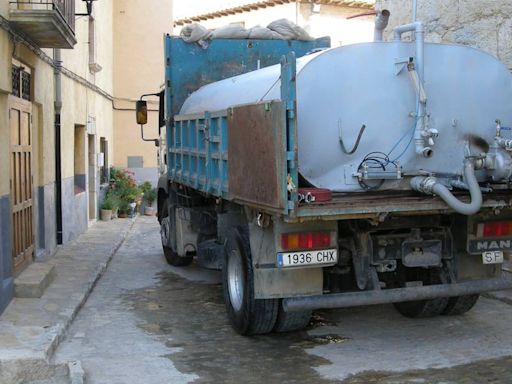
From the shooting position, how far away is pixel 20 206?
8328 mm

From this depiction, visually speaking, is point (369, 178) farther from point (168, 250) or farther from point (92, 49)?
point (92, 49)

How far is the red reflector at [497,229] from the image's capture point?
5.81 metres

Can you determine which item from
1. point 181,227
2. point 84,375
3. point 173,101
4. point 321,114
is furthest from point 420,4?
point 84,375

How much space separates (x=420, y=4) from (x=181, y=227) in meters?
4.78

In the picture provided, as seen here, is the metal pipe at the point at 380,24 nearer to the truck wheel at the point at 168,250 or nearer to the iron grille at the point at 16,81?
the iron grille at the point at 16,81

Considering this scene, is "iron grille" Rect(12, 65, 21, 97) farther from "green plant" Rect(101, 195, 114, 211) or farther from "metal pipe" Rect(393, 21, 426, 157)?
"green plant" Rect(101, 195, 114, 211)

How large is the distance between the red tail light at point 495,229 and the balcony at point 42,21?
197 inches

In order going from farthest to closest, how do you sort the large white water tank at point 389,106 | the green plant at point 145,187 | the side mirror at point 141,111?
1. the green plant at point 145,187
2. the side mirror at point 141,111
3. the large white water tank at point 389,106

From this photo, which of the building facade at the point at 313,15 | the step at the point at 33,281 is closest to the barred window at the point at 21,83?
the step at the point at 33,281

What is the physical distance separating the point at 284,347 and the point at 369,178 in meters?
1.67

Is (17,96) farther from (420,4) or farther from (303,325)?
(420,4)

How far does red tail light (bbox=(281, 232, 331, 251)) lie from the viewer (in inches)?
205

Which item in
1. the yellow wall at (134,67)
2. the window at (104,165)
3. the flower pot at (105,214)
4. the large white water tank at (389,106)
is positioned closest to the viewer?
the large white water tank at (389,106)

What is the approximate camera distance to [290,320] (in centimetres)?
596
